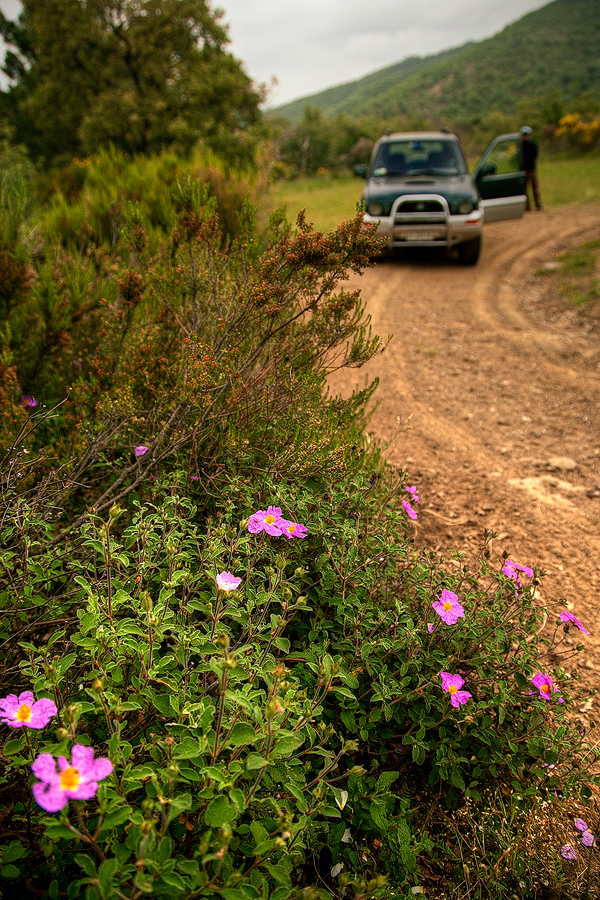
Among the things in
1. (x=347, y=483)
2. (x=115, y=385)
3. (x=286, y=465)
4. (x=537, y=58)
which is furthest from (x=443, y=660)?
(x=537, y=58)

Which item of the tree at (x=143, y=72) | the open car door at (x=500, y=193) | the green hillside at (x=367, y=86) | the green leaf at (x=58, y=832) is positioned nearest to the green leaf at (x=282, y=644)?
the green leaf at (x=58, y=832)

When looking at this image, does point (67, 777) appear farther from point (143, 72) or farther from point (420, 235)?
point (143, 72)

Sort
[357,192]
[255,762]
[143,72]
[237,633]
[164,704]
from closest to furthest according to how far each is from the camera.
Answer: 1. [255,762]
2. [164,704]
3. [237,633]
4. [143,72]
5. [357,192]

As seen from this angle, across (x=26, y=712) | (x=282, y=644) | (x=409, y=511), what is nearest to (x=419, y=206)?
(x=409, y=511)

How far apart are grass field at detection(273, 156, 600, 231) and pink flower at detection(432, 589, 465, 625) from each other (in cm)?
833

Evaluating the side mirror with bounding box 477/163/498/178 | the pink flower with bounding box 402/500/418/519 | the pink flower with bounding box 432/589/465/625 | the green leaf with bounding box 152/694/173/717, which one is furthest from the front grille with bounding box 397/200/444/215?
the green leaf with bounding box 152/694/173/717

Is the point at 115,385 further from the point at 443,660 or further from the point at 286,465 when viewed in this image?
the point at 443,660

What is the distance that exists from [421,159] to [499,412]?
6.82 meters

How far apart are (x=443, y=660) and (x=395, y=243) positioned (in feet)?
25.4

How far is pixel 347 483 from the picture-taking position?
216 cm

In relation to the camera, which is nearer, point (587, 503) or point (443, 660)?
point (443, 660)

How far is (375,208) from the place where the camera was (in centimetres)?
820

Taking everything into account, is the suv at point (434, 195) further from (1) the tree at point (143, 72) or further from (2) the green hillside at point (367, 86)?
(2) the green hillside at point (367, 86)

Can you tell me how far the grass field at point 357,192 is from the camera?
11.9m
